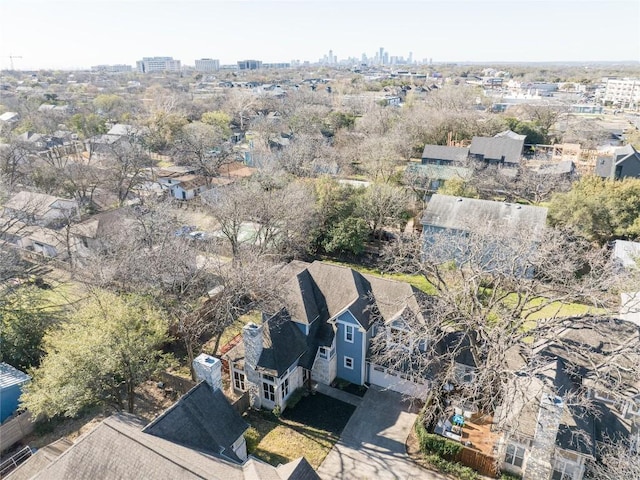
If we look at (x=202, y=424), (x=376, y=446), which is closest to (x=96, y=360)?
(x=202, y=424)

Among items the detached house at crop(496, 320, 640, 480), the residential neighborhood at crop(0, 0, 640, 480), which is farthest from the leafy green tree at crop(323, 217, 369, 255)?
the detached house at crop(496, 320, 640, 480)

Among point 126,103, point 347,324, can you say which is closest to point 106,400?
point 347,324

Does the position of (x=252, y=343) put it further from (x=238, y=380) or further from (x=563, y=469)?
(x=563, y=469)

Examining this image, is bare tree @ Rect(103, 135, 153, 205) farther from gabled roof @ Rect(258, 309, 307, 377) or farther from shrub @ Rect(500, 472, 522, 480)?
shrub @ Rect(500, 472, 522, 480)

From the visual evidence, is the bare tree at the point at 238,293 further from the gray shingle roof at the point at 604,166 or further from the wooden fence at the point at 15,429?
the gray shingle roof at the point at 604,166

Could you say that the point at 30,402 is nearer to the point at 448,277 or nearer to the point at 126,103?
the point at 448,277
